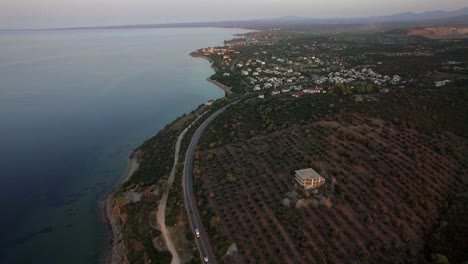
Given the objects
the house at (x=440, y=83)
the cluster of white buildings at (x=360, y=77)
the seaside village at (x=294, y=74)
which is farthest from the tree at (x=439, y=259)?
the cluster of white buildings at (x=360, y=77)

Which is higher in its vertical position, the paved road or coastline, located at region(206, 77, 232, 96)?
the paved road

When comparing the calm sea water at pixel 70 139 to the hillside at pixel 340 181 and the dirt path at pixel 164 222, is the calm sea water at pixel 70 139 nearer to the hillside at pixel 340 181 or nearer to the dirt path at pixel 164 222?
the dirt path at pixel 164 222

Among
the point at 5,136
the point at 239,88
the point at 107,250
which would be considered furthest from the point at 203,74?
the point at 107,250

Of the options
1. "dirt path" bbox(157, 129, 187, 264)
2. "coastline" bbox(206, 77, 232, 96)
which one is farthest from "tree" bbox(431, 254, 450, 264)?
"coastline" bbox(206, 77, 232, 96)

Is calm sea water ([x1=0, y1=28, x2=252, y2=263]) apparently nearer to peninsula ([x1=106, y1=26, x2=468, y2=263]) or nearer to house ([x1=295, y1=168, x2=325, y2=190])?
peninsula ([x1=106, y1=26, x2=468, y2=263])

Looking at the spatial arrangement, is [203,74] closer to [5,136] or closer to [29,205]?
[5,136]

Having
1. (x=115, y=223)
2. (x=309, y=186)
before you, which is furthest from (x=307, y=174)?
(x=115, y=223)

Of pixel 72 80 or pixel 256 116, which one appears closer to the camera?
pixel 256 116

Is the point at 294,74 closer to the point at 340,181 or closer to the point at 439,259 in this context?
the point at 340,181
